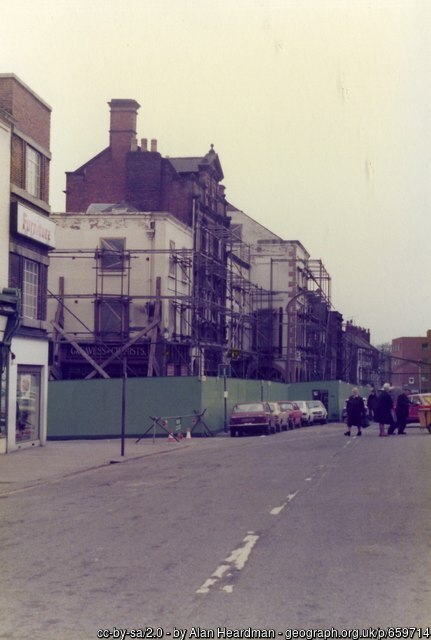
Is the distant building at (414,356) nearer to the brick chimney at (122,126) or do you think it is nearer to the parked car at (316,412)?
the parked car at (316,412)

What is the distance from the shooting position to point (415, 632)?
7.22m

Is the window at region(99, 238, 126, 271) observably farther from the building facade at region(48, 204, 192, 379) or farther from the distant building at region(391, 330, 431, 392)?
the distant building at region(391, 330, 431, 392)

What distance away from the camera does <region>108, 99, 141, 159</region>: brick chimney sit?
60.4m

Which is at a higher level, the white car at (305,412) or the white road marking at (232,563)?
the white car at (305,412)

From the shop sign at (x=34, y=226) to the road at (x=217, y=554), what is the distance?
11608mm

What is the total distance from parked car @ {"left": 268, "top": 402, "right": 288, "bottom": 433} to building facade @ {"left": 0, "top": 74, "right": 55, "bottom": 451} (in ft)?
47.3

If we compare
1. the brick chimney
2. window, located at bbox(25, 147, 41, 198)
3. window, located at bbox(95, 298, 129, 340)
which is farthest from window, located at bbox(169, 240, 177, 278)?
window, located at bbox(25, 147, 41, 198)

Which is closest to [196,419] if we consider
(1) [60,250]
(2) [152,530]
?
(1) [60,250]

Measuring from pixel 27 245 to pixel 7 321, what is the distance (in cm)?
310

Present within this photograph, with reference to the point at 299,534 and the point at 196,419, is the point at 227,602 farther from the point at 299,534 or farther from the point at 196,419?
the point at 196,419

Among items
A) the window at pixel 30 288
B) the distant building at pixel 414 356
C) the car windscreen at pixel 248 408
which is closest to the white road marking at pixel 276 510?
the window at pixel 30 288

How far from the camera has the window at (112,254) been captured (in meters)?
53.9

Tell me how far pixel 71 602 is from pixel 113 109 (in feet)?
181

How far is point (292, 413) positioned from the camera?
2013 inches
